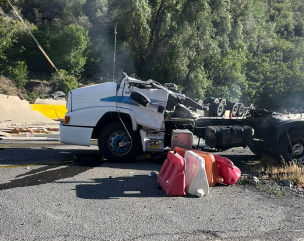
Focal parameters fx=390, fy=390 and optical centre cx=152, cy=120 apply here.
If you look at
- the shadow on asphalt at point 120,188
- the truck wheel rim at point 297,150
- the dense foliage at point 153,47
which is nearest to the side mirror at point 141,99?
the shadow on asphalt at point 120,188

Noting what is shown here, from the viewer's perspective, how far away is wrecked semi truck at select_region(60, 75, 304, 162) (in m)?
9.38

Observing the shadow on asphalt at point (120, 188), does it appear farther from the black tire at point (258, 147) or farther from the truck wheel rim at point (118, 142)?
the black tire at point (258, 147)

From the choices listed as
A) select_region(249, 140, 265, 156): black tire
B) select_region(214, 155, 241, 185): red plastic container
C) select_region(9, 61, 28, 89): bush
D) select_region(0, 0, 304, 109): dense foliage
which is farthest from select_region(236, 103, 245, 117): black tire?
select_region(9, 61, 28, 89): bush

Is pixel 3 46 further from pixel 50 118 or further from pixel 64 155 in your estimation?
pixel 64 155

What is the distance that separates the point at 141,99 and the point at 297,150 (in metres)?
4.28

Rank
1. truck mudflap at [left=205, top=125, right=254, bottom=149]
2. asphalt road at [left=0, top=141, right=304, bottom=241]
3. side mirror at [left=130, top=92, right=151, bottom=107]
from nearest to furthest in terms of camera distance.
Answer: asphalt road at [left=0, top=141, right=304, bottom=241]
side mirror at [left=130, top=92, right=151, bottom=107]
truck mudflap at [left=205, top=125, right=254, bottom=149]

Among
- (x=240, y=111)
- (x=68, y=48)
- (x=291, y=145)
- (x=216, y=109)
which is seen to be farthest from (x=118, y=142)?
(x=68, y=48)

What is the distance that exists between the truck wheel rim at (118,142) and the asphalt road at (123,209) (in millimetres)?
786

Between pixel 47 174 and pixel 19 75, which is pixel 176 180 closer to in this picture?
pixel 47 174

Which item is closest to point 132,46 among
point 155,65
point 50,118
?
point 155,65

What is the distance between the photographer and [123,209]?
19.5ft

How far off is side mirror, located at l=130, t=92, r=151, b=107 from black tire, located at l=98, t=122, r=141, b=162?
2.30 feet

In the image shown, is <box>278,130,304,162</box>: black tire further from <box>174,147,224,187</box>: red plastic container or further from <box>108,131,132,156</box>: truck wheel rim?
<box>108,131,132,156</box>: truck wheel rim

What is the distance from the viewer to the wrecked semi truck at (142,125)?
30.8ft
